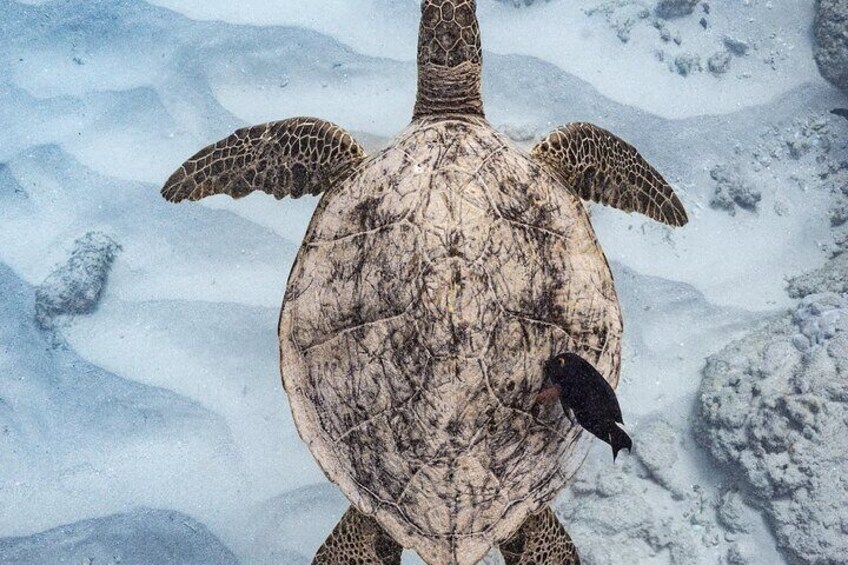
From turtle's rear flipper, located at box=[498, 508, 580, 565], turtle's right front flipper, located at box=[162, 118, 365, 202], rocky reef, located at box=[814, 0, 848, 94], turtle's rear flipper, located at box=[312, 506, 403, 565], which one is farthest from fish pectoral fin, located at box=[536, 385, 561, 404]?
rocky reef, located at box=[814, 0, 848, 94]

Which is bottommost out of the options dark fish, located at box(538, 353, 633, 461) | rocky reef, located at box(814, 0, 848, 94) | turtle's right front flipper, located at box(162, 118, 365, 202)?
dark fish, located at box(538, 353, 633, 461)

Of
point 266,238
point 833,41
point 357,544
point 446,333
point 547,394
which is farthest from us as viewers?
point 833,41

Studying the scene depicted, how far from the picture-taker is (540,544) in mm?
2707

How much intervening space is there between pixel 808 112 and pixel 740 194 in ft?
3.50

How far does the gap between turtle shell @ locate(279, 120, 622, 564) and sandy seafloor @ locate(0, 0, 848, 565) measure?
1.73 meters

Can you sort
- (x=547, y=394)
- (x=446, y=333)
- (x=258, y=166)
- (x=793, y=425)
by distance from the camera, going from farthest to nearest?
1. (x=793, y=425)
2. (x=258, y=166)
3. (x=547, y=394)
4. (x=446, y=333)

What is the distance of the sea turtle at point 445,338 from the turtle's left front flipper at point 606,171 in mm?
390

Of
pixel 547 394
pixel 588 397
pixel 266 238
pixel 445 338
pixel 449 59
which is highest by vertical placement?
pixel 449 59

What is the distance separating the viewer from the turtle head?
2861 mm

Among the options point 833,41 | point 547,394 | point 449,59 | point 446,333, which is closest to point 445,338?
point 446,333

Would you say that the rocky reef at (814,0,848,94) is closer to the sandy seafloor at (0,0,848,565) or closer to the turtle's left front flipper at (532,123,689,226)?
the sandy seafloor at (0,0,848,565)

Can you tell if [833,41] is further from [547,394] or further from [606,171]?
[547,394]

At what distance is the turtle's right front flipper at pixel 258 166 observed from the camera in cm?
317

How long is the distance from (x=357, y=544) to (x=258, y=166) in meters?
1.89
